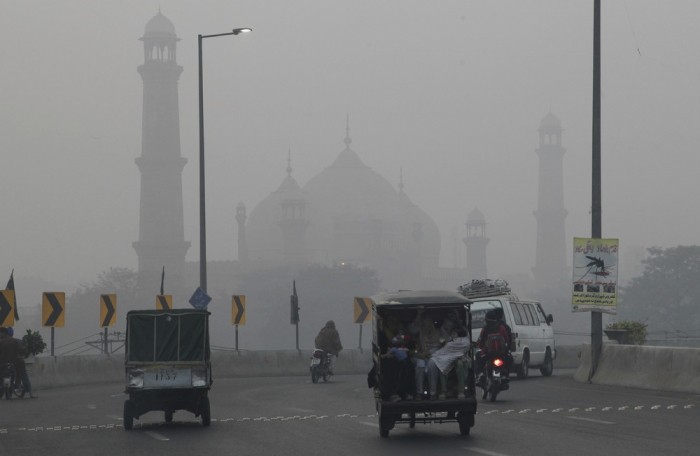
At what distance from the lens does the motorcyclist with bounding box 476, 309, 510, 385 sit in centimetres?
2312

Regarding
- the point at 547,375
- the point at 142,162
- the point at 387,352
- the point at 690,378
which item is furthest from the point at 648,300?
the point at 387,352

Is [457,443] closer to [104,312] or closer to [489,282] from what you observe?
[489,282]

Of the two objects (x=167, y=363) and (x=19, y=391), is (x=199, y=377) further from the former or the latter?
(x=19, y=391)

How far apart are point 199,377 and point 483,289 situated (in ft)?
46.4

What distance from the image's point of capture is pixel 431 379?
1617cm

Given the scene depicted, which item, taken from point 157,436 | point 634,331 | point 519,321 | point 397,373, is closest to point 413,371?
point 397,373

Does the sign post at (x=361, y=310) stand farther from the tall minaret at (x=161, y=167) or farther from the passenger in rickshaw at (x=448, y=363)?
the tall minaret at (x=161, y=167)

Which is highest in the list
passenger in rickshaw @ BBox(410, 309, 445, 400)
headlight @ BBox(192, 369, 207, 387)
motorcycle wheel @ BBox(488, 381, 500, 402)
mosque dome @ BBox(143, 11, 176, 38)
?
mosque dome @ BBox(143, 11, 176, 38)

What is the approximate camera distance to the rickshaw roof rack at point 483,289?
31847 mm

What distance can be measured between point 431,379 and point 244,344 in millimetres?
132817

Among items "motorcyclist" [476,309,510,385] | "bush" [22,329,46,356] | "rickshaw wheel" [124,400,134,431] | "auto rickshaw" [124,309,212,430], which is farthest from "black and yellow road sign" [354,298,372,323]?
"rickshaw wheel" [124,400,134,431]

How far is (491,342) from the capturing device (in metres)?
23.1

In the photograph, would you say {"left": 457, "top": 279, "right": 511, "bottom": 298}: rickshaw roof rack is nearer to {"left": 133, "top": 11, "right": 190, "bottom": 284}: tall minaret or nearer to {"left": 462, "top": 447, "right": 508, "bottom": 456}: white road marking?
{"left": 462, "top": 447, "right": 508, "bottom": 456}: white road marking

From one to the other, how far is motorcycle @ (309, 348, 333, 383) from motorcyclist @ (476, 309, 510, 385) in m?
9.70
